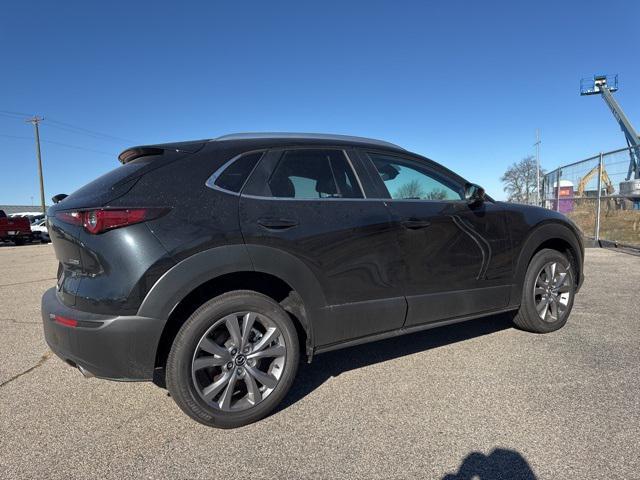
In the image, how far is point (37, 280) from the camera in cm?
860

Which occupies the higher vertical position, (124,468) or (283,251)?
(283,251)

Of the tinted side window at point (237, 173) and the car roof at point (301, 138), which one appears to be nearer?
the tinted side window at point (237, 173)

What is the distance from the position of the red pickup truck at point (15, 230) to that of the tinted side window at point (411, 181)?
26.0 meters

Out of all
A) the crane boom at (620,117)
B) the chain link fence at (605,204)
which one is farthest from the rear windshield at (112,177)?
the crane boom at (620,117)

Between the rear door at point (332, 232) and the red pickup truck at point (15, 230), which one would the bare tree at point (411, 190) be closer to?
the rear door at point (332, 232)

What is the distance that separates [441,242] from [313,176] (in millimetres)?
1145

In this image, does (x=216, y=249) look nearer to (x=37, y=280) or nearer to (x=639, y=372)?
(x=639, y=372)

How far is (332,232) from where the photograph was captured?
2.95 m

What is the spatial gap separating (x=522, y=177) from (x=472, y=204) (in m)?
60.6

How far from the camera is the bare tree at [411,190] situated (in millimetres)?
3461

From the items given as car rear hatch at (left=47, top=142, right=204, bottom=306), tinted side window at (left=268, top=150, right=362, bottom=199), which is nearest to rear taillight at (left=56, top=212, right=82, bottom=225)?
car rear hatch at (left=47, top=142, right=204, bottom=306)

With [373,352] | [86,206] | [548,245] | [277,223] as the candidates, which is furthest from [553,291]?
[86,206]

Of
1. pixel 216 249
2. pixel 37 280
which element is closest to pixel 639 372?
pixel 216 249

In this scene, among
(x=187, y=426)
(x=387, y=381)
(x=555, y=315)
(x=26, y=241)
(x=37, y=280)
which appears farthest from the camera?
(x=26, y=241)
